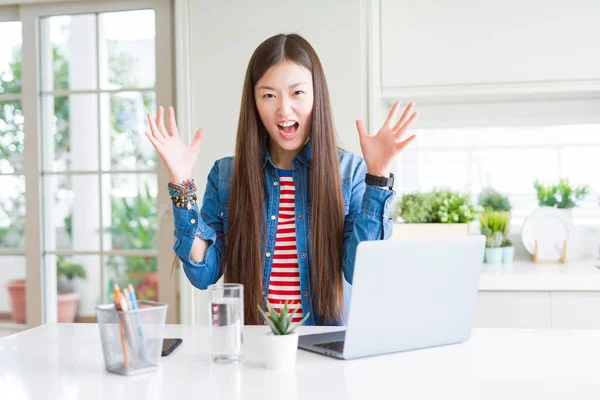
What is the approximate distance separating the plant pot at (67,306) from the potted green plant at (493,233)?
211 cm

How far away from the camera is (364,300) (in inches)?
48.1

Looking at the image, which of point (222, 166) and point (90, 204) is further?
point (90, 204)

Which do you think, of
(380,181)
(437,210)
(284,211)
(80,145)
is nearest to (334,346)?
(380,181)

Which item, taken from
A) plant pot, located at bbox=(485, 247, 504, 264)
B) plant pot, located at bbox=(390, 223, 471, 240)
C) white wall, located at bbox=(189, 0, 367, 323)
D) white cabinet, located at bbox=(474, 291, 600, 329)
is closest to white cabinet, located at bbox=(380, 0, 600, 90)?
white wall, located at bbox=(189, 0, 367, 323)

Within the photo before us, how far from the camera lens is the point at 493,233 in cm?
316

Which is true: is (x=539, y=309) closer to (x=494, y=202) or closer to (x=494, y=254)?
(x=494, y=254)

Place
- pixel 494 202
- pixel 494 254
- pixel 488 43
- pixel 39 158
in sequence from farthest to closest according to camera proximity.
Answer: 1. pixel 494 202
2. pixel 39 158
3. pixel 494 254
4. pixel 488 43

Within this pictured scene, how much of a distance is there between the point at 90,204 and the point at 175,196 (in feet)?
7.42

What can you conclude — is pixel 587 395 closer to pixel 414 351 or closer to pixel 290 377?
pixel 414 351

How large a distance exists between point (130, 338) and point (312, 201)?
2.34 ft

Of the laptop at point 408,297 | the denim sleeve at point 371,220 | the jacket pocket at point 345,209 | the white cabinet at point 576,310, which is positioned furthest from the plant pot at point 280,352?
the white cabinet at point 576,310

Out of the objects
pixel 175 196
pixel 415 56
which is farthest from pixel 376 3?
pixel 175 196

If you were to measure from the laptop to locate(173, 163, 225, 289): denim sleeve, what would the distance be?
46cm

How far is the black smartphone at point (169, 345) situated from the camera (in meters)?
1.30
